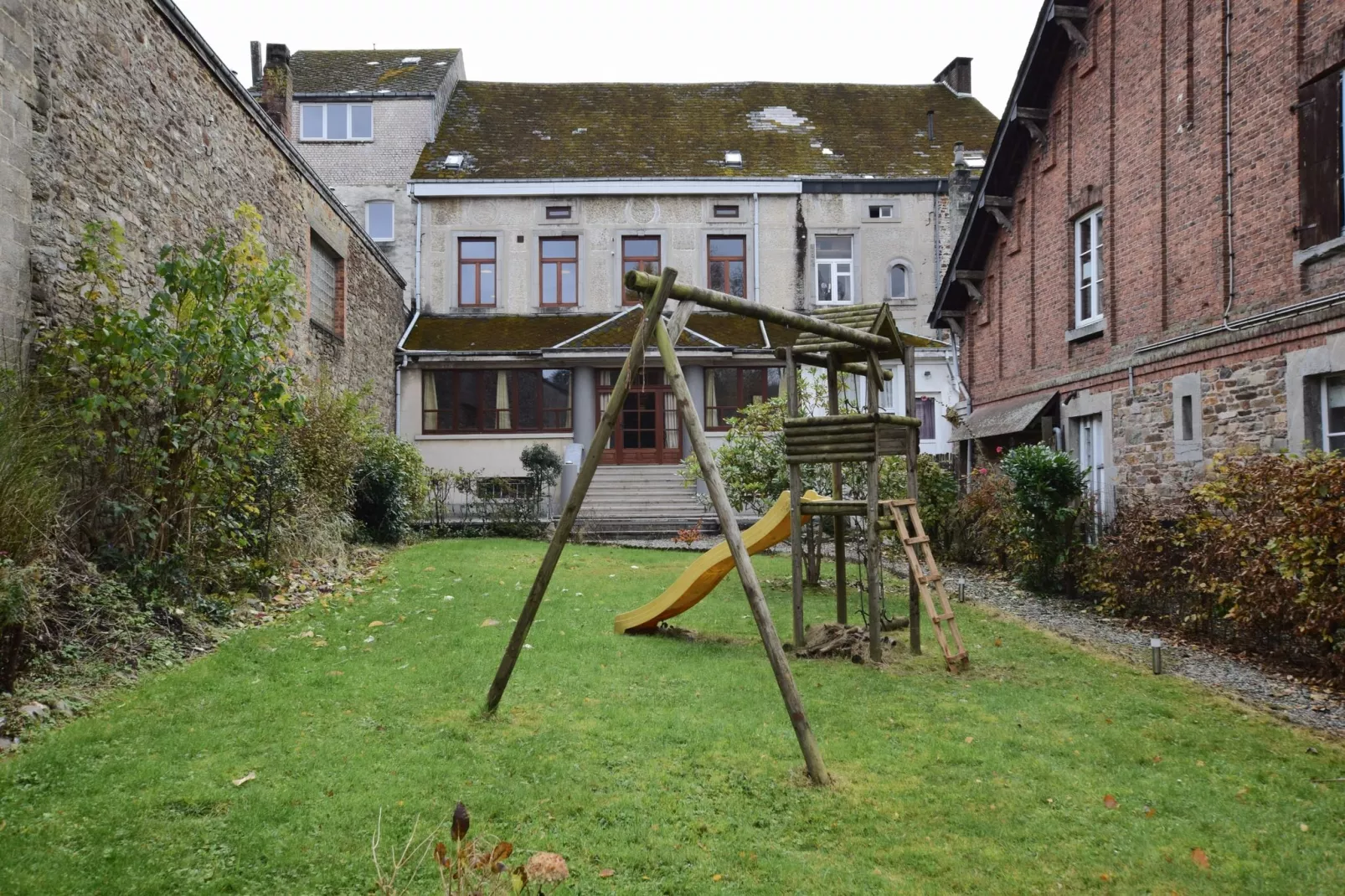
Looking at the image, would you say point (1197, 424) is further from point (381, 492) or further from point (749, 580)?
point (381, 492)

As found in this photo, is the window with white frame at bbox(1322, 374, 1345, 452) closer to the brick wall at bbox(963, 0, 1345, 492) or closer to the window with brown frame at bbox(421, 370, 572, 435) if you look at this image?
the brick wall at bbox(963, 0, 1345, 492)

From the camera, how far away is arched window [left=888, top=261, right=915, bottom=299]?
86.5 ft

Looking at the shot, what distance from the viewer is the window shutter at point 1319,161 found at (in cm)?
912

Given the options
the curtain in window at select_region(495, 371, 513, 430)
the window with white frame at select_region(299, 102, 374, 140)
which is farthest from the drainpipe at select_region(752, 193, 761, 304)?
the window with white frame at select_region(299, 102, 374, 140)

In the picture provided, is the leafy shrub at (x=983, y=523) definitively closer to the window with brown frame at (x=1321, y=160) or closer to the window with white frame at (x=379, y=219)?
the window with brown frame at (x=1321, y=160)

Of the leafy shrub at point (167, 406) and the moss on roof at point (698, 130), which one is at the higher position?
the moss on roof at point (698, 130)

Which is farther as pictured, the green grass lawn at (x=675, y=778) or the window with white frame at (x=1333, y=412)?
the window with white frame at (x=1333, y=412)

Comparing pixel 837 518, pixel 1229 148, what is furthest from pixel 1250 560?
pixel 1229 148

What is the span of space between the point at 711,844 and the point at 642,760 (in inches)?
41.5

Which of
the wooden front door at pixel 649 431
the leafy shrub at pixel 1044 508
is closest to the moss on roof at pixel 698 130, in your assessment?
the wooden front door at pixel 649 431

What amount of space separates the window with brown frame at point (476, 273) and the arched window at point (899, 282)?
11.6 metres

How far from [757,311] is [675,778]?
296 cm

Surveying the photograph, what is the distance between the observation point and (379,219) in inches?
1079

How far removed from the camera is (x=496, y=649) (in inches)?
294
